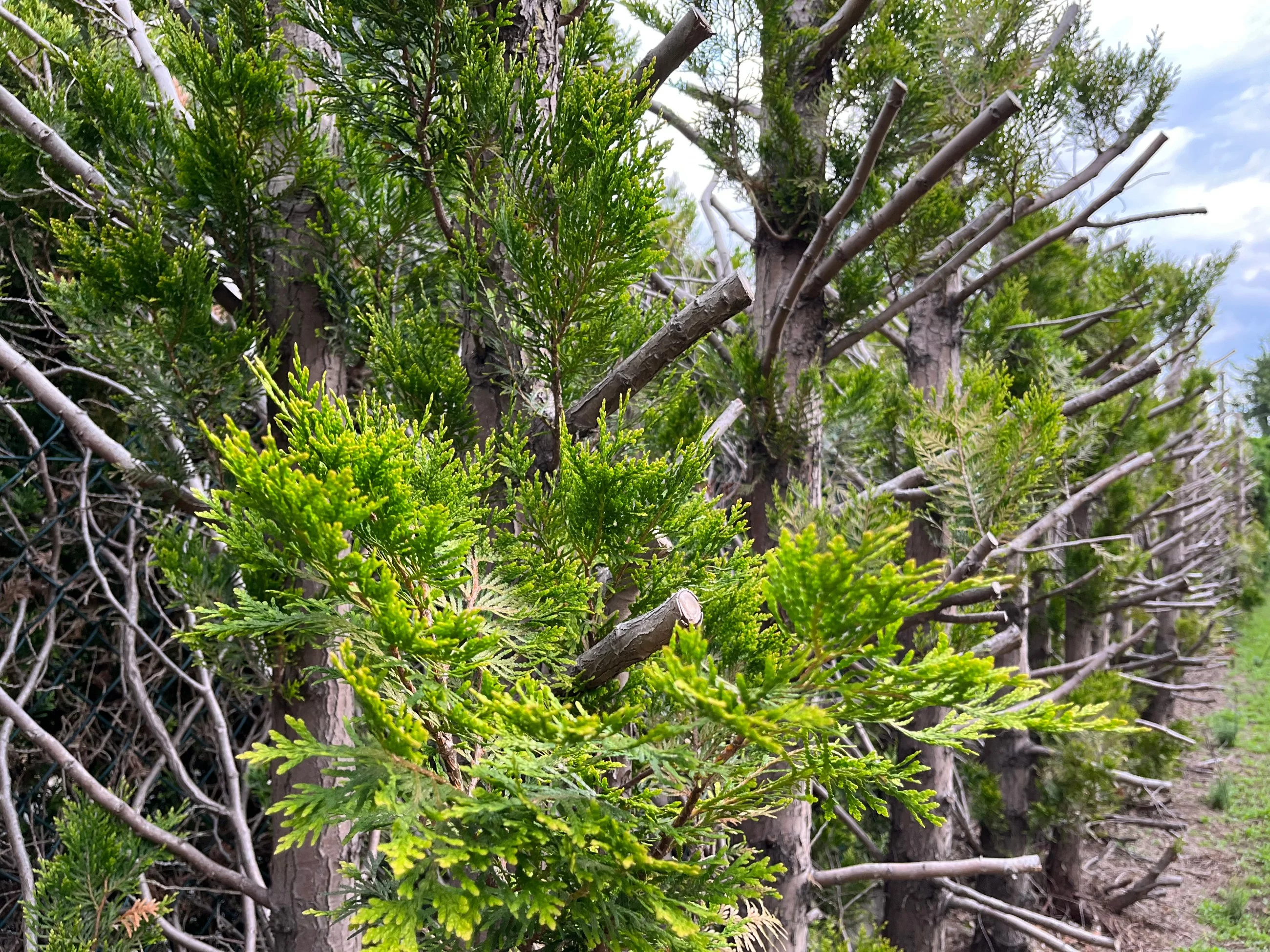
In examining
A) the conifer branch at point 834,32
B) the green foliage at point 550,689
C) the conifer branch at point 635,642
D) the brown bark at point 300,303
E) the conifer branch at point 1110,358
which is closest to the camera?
the green foliage at point 550,689

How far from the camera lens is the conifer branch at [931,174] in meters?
1.47

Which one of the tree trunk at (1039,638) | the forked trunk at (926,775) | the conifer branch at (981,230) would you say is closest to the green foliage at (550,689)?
the conifer branch at (981,230)

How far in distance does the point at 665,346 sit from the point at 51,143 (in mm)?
1421

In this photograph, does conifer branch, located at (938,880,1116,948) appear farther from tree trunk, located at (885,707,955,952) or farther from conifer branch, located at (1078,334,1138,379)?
conifer branch, located at (1078,334,1138,379)

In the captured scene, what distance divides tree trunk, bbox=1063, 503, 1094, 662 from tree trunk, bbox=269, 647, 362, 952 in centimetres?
551

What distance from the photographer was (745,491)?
237 cm

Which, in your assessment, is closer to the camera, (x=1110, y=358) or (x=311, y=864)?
(x=311, y=864)

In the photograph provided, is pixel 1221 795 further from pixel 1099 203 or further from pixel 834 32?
pixel 834 32

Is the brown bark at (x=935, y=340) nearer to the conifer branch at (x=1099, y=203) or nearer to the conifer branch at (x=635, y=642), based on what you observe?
the conifer branch at (x=1099, y=203)

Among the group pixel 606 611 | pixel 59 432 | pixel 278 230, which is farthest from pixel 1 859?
pixel 606 611

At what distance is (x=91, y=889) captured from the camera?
5.15 ft

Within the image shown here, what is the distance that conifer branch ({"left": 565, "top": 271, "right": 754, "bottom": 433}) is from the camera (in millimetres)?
1064

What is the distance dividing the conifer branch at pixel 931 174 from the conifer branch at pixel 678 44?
0.60 meters

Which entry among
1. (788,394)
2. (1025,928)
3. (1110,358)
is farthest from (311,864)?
(1110,358)
